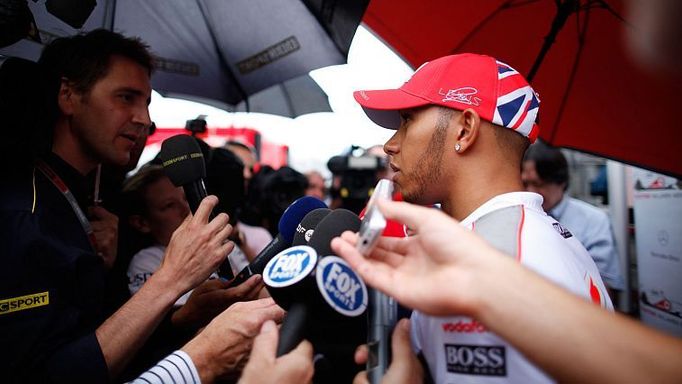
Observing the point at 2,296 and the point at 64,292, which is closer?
the point at 2,296

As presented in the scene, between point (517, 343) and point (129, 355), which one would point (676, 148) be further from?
point (129, 355)

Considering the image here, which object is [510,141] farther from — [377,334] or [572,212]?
[572,212]

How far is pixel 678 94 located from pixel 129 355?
270 centimetres

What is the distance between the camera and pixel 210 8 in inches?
99.7

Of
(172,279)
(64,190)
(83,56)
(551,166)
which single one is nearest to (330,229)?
(172,279)

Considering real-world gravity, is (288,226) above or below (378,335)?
above

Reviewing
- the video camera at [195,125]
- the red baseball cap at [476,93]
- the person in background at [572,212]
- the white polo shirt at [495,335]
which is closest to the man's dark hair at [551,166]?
the person in background at [572,212]

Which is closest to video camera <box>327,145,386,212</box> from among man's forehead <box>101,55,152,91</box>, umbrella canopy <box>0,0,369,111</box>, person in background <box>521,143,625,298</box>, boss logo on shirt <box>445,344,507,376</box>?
person in background <box>521,143,625,298</box>

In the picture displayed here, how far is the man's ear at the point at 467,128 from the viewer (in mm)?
1467

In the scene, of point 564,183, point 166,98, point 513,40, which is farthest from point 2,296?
point 564,183

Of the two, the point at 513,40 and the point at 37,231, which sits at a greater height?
the point at 513,40

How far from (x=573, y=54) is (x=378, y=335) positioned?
2081 mm

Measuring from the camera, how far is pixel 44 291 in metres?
1.43

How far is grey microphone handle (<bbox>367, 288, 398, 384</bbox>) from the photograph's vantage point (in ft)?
3.29
